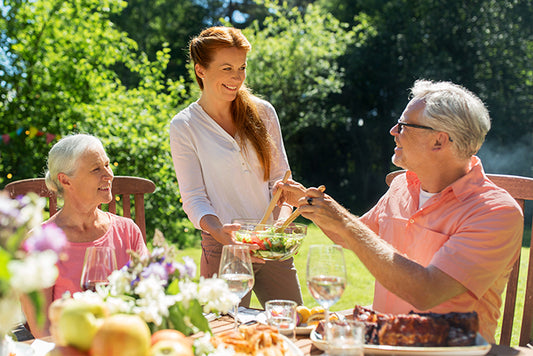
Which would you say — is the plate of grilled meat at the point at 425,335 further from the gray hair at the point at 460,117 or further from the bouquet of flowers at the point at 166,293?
the gray hair at the point at 460,117

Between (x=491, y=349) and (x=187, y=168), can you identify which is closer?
(x=491, y=349)

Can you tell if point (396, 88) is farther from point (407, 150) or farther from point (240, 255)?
point (240, 255)

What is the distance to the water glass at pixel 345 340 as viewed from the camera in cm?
127

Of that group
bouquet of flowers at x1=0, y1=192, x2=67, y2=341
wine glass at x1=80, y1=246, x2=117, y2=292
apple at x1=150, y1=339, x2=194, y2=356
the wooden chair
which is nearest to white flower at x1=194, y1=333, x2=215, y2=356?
apple at x1=150, y1=339, x2=194, y2=356

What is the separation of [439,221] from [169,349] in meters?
1.32

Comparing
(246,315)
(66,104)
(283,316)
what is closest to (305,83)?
(66,104)

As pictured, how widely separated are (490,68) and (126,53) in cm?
882

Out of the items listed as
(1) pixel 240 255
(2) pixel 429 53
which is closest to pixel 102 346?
(1) pixel 240 255

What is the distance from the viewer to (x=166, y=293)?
1.37m

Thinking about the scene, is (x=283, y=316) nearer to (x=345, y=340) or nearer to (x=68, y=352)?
(x=345, y=340)

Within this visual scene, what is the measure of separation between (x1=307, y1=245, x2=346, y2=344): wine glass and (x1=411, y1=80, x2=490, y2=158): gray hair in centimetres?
86

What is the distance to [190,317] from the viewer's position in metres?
1.36

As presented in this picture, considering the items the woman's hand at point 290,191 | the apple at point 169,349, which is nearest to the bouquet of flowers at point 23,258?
the apple at point 169,349

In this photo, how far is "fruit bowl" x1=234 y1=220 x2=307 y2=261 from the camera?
7.20ft
